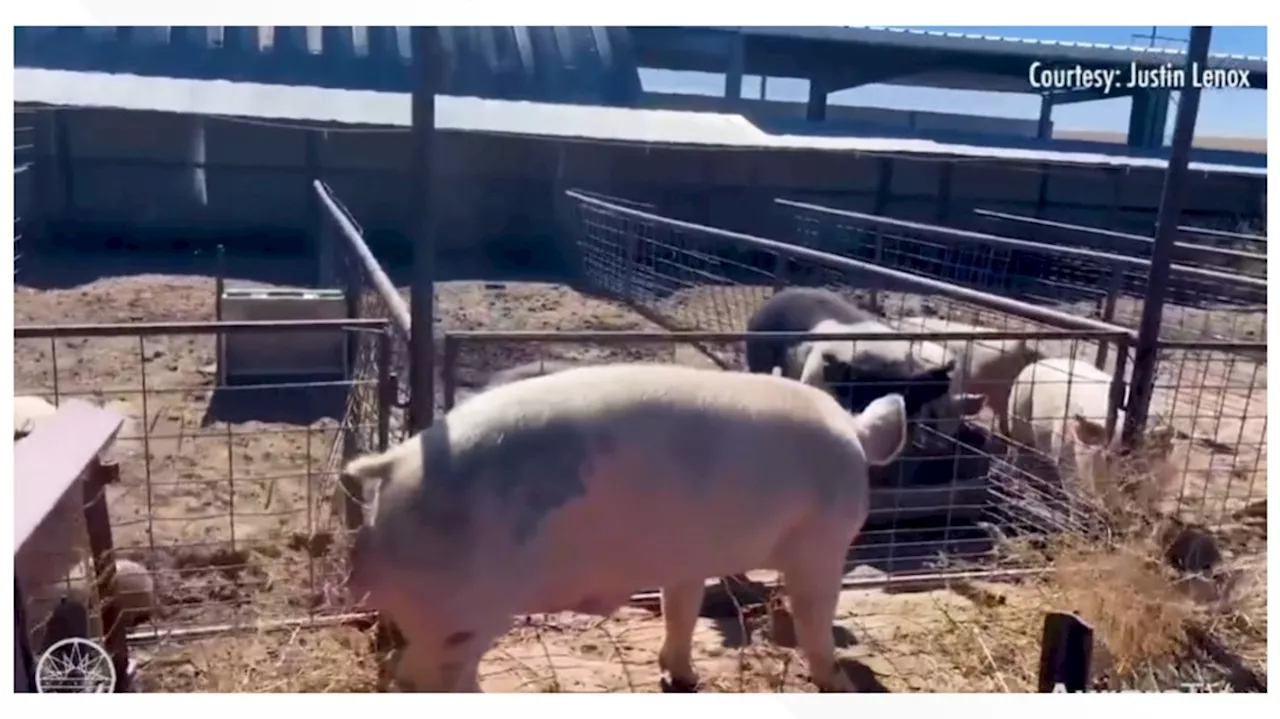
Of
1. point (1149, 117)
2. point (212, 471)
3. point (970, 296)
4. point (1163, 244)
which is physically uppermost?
point (1149, 117)

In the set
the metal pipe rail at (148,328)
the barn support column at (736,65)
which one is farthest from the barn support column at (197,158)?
the metal pipe rail at (148,328)

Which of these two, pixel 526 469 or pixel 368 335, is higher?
pixel 526 469

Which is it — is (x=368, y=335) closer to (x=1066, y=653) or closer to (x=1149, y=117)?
(x=1066, y=653)

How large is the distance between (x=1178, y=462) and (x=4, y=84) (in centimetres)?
Answer: 292

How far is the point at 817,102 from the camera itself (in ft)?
20.4

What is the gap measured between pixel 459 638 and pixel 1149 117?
103 inches

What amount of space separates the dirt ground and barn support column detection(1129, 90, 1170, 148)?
772 mm

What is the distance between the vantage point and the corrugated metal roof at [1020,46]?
7.55 ft

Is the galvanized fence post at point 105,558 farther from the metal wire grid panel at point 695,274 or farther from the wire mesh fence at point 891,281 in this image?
the metal wire grid panel at point 695,274

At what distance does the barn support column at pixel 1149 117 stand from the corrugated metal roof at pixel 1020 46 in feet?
1.06

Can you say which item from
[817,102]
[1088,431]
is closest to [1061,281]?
[817,102]

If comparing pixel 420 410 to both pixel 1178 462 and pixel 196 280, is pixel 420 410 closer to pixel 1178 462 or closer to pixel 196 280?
pixel 1178 462

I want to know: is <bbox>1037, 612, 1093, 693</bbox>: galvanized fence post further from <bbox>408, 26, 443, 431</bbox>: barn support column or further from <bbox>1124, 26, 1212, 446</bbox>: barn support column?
<bbox>408, 26, 443, 431</bbox>: barn support column
